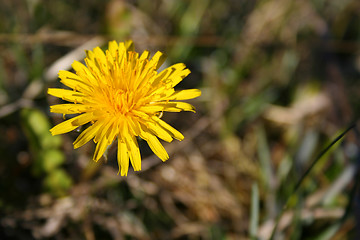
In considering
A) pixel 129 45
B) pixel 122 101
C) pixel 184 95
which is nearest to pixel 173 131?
pixel 184 95

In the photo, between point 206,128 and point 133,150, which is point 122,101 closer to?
point 133,150

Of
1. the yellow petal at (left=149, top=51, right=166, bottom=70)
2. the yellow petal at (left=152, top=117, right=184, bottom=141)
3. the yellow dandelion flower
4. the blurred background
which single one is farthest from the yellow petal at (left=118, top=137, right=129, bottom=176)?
the blurred background

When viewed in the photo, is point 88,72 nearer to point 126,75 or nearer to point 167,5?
point 126,75

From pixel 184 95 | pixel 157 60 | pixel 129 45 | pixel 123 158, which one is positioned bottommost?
pixel 123 158

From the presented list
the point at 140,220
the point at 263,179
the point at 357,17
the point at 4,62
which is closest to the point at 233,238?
the point at 263,179

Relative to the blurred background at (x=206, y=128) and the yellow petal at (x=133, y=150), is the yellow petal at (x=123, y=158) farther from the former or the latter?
the blurred background at (x=206, y=128)

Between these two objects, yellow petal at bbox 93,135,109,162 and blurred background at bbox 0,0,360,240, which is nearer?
yellow petal at bbox 93,135,109,162

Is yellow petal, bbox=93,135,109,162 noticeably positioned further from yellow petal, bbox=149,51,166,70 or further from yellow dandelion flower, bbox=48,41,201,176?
yellow petal, bbox=149,51,166,70
